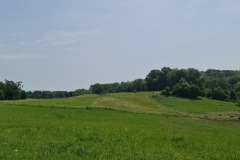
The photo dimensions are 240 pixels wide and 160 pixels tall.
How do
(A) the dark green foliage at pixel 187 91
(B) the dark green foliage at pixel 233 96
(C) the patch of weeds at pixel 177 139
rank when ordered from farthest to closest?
(B) the dark green foliage at pixel 233 96
(A) the dark green foliage at pixel 187 91
(C) the patch of weeds at pixel 177 139

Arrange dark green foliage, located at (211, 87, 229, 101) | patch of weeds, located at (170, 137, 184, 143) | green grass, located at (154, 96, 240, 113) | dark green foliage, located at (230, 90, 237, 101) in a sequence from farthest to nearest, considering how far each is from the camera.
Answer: dark green foliage, located at (230, 90, 237, 101) → dark green foliage, located at (211, 87, 229, 101) → green grass, located at (154, 96, 240, 113) → patch of weeds, located at (170, 137, 184, 143)

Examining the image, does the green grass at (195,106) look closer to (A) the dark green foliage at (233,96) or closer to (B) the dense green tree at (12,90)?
(A) the dark green foliage at (233,96)

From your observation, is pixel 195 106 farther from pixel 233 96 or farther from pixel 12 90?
pixel 12 90

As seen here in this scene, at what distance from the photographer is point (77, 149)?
56.0 ft

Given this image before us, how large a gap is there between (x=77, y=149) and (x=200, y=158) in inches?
226

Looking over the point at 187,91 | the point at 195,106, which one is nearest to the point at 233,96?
the point at 187,91

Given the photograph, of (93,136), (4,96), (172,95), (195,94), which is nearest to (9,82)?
(4,96)

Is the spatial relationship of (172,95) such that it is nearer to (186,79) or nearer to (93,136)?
(186,79)

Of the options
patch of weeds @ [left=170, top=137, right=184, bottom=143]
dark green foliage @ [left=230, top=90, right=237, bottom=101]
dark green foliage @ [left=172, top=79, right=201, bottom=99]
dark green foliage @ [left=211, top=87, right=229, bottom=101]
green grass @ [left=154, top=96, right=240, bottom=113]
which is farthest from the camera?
dark green foliage @ [left=230, top=90, right=237, bottom=101]

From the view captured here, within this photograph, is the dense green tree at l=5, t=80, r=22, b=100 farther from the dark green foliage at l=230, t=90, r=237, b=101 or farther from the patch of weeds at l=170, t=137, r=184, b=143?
the patch of weeds at l=170, t=137, r=184, b=143

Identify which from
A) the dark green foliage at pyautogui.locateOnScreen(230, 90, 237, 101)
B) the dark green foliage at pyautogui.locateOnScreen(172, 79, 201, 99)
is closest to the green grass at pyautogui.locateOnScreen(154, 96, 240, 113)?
the dark green foliage at pyautogui.locateOnScreen(172, 79, 201, 99)

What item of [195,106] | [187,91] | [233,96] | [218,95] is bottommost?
[195,106]

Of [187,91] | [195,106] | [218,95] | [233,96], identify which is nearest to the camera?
[195,106]

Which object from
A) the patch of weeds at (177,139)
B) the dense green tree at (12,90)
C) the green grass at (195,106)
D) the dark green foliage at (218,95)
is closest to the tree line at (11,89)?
the dense green tree at (12,90)
